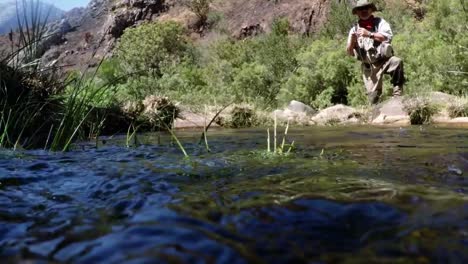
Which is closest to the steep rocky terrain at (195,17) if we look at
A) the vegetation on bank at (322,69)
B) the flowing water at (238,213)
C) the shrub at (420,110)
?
the vegetation on bank at (322,69)

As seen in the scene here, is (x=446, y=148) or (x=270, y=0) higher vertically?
(x=270, y=0)

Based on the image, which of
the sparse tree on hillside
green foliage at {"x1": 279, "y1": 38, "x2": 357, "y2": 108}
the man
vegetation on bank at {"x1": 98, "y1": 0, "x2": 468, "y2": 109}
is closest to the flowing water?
vegetation on bank at {"x1": 98, "y1": 0, "x2": 468, "y2": 109}

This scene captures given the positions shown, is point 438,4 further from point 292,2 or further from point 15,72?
point 292,2

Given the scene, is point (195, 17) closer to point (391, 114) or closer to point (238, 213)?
point (391, 114)

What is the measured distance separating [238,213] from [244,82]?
18652mm

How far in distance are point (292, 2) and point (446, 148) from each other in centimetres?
4224

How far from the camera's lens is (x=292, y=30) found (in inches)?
Answer: 1609

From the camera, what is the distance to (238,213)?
173cm

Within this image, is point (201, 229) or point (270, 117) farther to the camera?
point (270, 117)

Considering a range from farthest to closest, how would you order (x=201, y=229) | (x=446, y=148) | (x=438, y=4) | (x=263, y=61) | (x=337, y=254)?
(x=263, y=61), (x=438, y=4), (x=446, y=148), (x=201, y=229), (x=337, y=254)

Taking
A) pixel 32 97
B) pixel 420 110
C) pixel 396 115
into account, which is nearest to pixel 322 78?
pixel 396 115

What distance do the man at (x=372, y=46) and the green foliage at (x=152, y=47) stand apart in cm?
2420

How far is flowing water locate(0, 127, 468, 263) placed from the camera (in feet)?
4.33

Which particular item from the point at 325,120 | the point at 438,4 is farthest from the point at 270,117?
the point at 438,4
